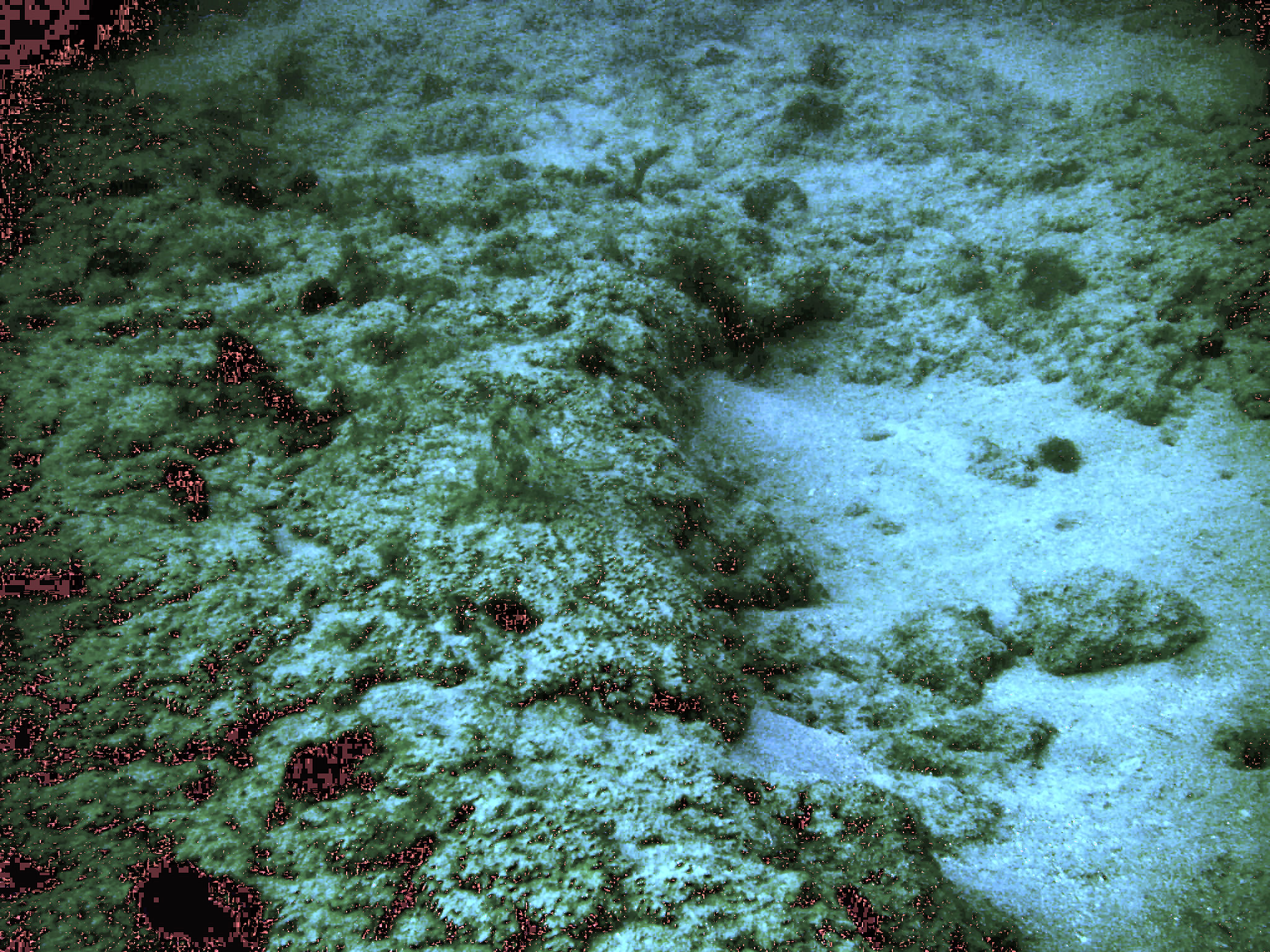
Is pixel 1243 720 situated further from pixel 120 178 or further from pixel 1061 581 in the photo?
pixel 120 178

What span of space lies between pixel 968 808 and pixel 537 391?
1736mm

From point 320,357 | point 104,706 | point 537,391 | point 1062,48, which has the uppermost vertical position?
point 1062,48

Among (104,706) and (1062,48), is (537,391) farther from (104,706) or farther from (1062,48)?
(1062,48)

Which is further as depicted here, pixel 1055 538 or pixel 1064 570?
pixel 1055 538

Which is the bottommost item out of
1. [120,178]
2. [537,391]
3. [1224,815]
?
[1224,815]

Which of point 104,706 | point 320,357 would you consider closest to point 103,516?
point 104,706

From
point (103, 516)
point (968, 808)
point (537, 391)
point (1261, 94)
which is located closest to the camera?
point (968, 808)

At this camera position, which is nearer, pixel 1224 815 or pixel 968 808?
pixel 1224 815

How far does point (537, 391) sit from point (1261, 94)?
3.21 m

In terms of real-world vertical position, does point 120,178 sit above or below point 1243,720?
above

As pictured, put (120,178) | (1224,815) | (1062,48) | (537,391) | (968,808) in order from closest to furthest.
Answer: (1224,815) < (968,808) < (537,391) < (120,178) < (1062,48)

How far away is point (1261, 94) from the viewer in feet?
8.23

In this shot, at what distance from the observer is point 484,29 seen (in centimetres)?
316

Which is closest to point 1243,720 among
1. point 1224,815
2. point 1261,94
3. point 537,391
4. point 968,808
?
point 1224,815
